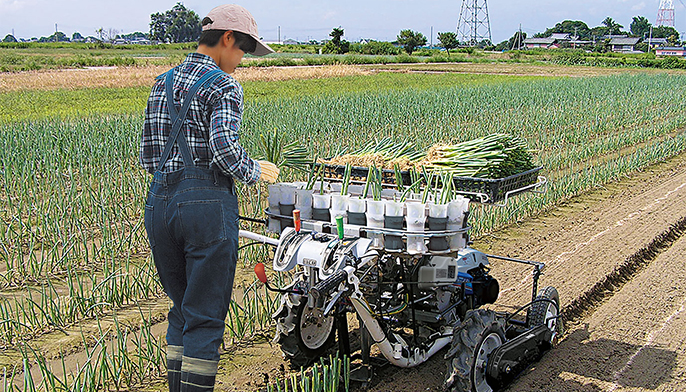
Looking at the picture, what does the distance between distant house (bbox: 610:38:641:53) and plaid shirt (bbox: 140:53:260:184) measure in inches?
4553

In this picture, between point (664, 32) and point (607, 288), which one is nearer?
point (607, 288)

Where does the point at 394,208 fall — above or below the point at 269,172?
below

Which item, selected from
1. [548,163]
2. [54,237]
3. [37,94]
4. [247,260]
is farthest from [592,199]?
[37,94]

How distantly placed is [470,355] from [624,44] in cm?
11882

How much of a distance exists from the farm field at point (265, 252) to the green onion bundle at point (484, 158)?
121 cm

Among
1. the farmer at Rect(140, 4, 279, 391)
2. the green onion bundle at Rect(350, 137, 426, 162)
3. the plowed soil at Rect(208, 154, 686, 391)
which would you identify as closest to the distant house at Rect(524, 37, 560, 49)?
the plowed soil at Rect(208, 154, 686, 391)

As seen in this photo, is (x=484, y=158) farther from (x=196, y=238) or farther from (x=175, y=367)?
(x=175, y=367)

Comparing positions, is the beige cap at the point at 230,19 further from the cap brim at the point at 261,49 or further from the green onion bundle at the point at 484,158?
the green onion bundle at the point at 484,158

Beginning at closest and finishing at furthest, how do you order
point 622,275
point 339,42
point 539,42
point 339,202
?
point 339,202, point 622,275, point 339,42, point 539,42

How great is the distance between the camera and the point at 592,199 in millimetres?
8602

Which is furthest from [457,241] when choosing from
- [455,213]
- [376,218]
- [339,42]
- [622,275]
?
[339,42]

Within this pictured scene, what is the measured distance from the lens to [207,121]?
262 centimetres

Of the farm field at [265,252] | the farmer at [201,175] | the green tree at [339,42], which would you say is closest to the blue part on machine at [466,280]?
the farm field at [265,252]

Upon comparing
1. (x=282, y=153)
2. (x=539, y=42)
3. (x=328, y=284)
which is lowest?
(x=328, y=284)
